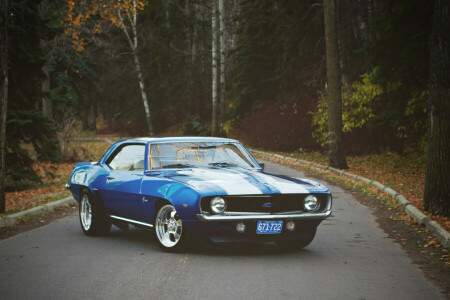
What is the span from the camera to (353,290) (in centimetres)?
621

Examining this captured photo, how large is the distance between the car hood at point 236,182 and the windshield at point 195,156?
0.27 metres

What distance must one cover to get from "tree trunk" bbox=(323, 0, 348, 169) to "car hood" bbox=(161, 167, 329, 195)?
1458cm

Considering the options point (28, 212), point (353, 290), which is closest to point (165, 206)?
point (353, 290)

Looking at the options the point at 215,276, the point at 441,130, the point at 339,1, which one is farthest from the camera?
the point at 339,1

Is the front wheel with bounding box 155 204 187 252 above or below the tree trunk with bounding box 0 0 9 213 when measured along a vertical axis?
below

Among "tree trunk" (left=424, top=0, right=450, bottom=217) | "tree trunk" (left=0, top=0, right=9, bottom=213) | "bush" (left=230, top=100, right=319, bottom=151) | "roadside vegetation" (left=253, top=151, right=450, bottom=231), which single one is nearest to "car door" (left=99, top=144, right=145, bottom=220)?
"tree trunk" (left=0, top=0, right=9, bottom=213)

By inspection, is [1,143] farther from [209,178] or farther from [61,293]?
[61,293]

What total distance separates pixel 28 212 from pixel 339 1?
23.7 m

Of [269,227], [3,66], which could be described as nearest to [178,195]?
[269,227]

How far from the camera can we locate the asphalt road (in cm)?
610

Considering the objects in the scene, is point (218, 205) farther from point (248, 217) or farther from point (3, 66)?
point (3, 66)

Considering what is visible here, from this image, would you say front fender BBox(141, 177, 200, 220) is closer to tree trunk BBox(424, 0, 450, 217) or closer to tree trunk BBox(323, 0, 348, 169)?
tree trunk BBox(424, 0, 450, 217)

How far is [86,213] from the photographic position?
9.92m

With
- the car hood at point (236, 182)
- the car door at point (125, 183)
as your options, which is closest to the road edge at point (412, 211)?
the car hood at point (236, 182)
